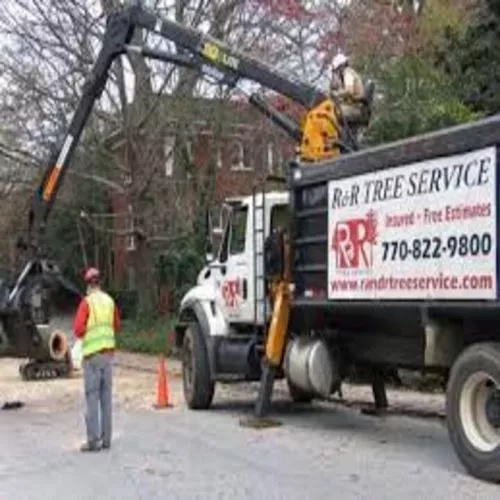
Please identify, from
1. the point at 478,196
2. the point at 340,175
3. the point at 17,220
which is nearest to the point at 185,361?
the point at 340,175

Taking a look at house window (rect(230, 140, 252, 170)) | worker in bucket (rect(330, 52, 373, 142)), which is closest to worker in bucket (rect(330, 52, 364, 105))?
worker in bucket (rect(330, 52, 373, 142))

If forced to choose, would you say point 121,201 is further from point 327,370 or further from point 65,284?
point 327,370

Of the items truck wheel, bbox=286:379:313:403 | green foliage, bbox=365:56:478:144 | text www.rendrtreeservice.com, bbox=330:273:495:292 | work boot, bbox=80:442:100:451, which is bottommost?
work boot, bbox=80:442:100:451

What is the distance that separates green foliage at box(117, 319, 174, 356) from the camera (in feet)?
105

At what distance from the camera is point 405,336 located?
13141 millimetres

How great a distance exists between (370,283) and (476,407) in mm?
2039

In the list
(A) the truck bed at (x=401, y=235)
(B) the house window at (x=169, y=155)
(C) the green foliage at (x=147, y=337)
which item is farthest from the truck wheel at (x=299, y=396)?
(B) the house window at (x=169, y=155)

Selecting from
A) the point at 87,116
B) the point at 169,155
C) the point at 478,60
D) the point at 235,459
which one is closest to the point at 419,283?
the point at 235,459

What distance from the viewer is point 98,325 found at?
1359 centimetres

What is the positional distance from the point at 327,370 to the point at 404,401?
326cm

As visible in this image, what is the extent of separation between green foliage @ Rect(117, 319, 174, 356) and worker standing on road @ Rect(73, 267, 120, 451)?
16988mm

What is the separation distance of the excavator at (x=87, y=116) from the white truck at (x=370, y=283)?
1135 mm

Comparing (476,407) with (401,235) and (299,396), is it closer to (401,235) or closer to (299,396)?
(401,235)

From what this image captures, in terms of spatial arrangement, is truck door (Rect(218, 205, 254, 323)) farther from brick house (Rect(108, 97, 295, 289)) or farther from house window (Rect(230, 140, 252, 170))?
house window (Rect(230, 140, 252, 170))
